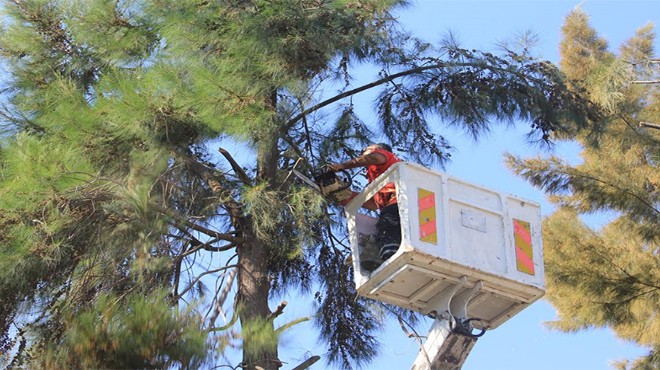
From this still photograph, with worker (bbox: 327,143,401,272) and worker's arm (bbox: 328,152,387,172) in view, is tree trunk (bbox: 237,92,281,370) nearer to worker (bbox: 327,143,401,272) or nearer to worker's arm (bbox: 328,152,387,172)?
worker's arm (bbox: 328,152,387,172)

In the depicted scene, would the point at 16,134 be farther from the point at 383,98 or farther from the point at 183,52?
the point at 383,98

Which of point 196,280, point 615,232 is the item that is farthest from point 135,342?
point 615,232

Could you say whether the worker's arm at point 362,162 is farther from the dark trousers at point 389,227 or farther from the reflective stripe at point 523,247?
the reflective stripe at point 523,247

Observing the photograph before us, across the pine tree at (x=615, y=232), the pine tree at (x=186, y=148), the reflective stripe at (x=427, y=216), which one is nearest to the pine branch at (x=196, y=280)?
the pine tree at (x=186, y=148)

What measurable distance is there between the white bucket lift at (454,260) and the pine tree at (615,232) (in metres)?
3.59

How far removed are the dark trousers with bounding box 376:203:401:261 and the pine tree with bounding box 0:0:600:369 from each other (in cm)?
59

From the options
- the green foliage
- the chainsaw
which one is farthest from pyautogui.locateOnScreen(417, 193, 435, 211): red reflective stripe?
the green foliage

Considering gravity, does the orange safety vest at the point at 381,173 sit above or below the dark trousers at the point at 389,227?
above

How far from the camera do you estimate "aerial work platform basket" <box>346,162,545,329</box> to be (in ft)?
22.3

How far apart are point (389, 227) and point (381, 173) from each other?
0.51m

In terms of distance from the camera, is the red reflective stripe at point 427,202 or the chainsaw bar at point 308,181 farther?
the chainsaw bar at point 308,181

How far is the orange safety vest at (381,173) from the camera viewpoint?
7.18 m

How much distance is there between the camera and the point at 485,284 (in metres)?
6.99

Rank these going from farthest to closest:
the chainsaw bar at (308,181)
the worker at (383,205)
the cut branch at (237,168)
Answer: the cut branch at (237,168) → the chainsaw bar at (308,181) → the worker at (383,205)
